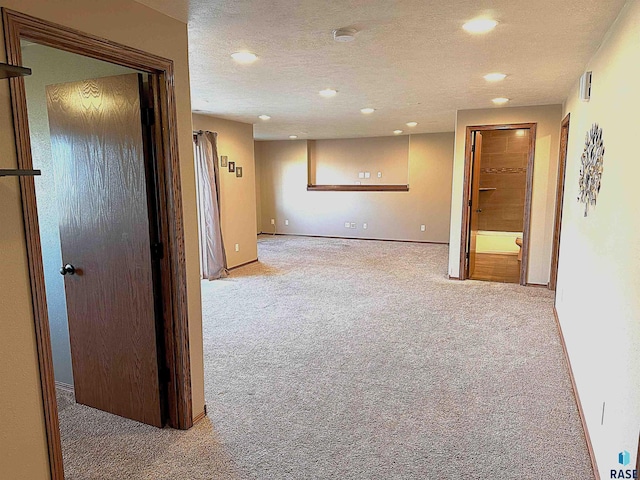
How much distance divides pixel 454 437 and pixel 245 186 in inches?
215

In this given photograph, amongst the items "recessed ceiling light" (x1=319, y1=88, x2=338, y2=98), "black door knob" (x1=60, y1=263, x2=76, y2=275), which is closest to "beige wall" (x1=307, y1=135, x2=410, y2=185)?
"recessed ceiling light" (x1=319, y1=88, x2=338, y2=98)

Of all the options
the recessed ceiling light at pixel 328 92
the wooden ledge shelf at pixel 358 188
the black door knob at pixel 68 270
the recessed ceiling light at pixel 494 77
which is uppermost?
the recessed ceiling light at pixel 328 92

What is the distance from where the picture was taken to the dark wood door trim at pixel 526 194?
5.39 metres

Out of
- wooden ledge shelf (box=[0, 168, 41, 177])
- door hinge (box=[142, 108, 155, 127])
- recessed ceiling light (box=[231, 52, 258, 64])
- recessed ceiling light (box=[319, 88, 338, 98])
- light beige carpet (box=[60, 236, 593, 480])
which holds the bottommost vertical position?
light beige carpet (box=[60, 236, 593, 480])

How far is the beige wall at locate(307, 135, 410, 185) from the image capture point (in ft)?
31.0

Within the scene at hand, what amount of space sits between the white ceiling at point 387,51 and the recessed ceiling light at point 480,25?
56 millimetres

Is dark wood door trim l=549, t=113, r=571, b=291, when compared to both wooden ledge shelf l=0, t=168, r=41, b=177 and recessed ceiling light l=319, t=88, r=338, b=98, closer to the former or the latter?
recessed ceiling light l=319, t=88, r=338, b=98

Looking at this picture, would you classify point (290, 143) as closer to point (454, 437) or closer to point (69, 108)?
point (69, 108)

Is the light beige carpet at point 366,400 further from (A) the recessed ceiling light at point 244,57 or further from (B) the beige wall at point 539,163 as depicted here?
(A) the recessed ceiling light at point 244,57

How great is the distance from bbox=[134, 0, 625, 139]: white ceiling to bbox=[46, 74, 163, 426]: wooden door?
Result: 69 cm

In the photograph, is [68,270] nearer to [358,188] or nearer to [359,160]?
[358,188]

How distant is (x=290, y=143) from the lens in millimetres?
10102

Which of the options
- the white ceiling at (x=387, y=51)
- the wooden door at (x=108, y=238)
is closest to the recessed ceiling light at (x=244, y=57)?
the white ceiling at (x=387, y=51)

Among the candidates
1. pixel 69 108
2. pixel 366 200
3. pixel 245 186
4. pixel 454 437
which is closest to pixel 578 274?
pixel 454 437
